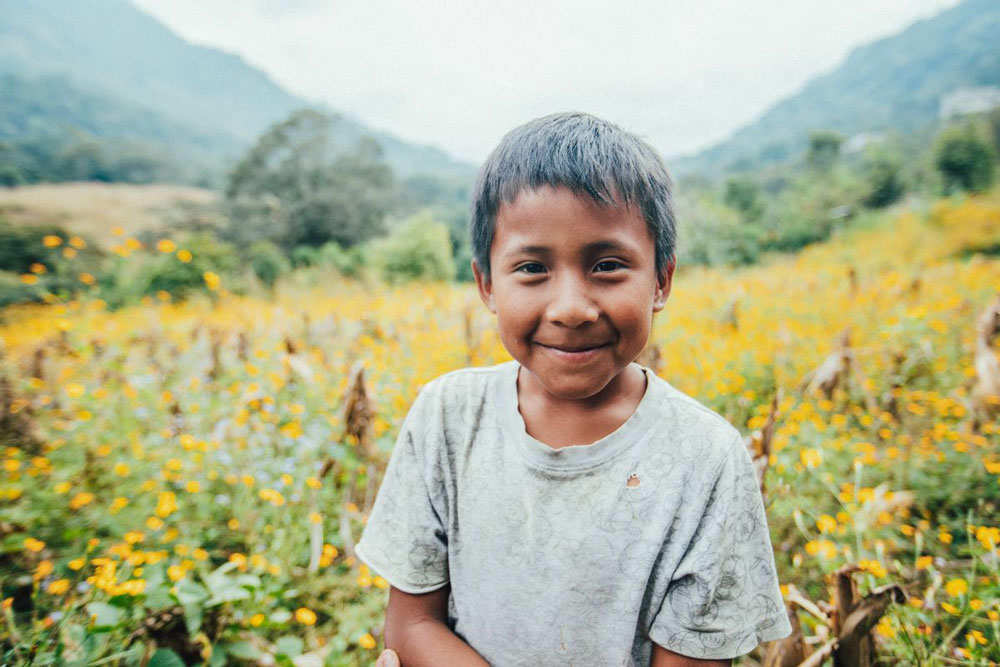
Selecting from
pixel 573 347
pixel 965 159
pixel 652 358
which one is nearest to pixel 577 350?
pixel 573 347

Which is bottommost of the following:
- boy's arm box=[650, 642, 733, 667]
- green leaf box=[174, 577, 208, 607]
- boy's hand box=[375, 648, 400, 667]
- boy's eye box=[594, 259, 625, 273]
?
green leaf box=[174, 577, 208, 607]

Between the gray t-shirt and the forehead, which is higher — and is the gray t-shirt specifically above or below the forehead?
below

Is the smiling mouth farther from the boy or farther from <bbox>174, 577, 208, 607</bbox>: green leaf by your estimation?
<bbox>174, 577, 208, 607</bbox>: green leaf

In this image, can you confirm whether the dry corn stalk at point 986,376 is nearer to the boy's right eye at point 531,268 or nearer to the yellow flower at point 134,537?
the boy's right eye at point 531,268

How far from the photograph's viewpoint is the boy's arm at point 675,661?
29.1 inches

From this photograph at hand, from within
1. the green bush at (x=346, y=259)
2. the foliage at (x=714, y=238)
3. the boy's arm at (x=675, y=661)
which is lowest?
the boy's arm at (x=675, y=661)

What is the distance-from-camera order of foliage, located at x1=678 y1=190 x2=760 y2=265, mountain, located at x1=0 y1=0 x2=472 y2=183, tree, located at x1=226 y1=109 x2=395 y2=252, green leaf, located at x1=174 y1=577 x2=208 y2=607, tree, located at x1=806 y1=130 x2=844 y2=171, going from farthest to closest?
mountain, located at x1=0 y1=0 x2=472 y2=183 < tree, located at x1=806 y1=130 x2=844 y2=171 < tree, located at x1=226 y1=109 x2=395 y2=252 < foliage, located at x1=678 y1=190 x2=760 y2=265 < green leaf, located at x1=174 y1=577 x2=208 y2=607

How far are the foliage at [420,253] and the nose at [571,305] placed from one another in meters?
11.2

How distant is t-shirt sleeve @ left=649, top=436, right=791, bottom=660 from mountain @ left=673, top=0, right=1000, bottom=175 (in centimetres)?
6147

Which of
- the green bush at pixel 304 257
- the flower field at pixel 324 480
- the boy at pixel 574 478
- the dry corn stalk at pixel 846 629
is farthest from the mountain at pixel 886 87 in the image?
the boy at pixel 574 478

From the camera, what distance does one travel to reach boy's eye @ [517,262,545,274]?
30.2 inches

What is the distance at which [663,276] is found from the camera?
86cm

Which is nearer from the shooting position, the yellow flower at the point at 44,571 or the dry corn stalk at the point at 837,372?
the yellow flower at the point at 44,571

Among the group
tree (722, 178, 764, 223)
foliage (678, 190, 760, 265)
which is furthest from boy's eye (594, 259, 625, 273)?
tree (722, 178, 764, 223)
